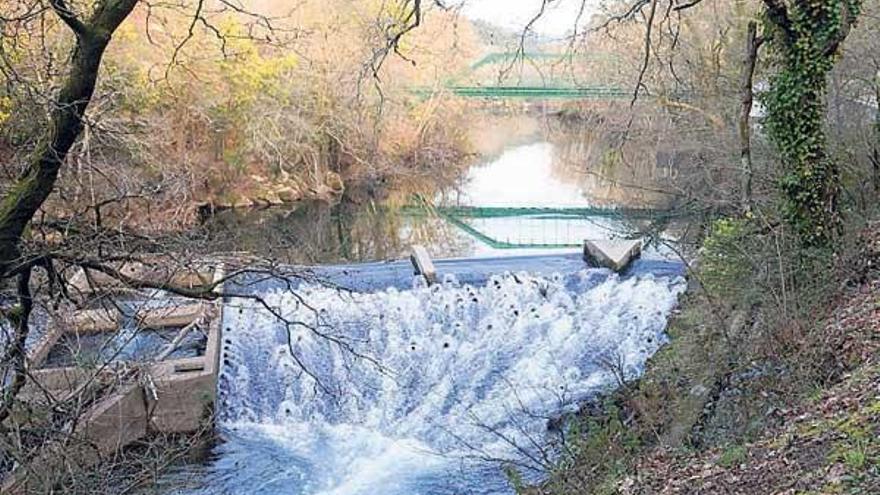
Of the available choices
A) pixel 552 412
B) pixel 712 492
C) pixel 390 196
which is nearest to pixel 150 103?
pixel 390 196

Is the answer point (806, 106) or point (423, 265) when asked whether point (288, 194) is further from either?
point (806, 106)

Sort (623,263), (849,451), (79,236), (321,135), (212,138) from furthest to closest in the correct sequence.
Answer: (321,135) → (212,138) → (623,263) → (79,236) → (849,451)

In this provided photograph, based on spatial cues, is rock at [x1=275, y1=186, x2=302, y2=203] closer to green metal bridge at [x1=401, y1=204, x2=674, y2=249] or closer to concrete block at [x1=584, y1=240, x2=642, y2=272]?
green metal bridge at [x1=401, y1=204, x2=674, y2=249]

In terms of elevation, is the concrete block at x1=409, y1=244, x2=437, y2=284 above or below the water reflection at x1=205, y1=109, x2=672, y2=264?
below

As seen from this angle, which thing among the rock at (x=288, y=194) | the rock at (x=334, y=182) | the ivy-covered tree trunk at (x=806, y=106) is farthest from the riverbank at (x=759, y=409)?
the rock at (x=334, y=182)

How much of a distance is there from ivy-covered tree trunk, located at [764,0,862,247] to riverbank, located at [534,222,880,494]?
49 cm

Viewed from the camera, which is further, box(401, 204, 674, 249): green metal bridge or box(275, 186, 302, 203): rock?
box(275, 186, 302, 203): rock

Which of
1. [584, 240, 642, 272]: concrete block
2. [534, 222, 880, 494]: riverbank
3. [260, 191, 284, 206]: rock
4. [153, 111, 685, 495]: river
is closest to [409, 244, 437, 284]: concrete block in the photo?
[153, 111, 685, 495]: river

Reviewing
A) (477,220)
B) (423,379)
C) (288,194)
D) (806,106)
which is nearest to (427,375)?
(423,379)

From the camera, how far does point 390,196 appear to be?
27.6 m

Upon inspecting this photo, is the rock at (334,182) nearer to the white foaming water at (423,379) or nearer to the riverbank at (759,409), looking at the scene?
the white foaming water at (423,379)

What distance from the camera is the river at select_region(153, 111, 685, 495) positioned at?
974 cm

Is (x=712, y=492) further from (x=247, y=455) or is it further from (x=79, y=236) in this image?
(x=247, y=455)

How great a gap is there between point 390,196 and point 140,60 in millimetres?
9489
